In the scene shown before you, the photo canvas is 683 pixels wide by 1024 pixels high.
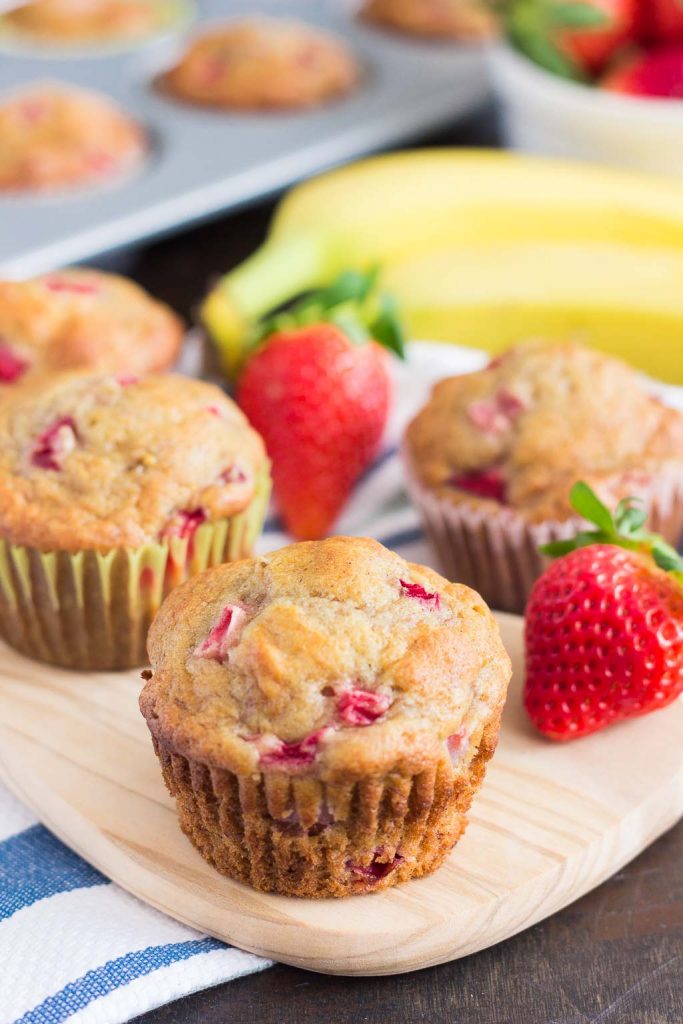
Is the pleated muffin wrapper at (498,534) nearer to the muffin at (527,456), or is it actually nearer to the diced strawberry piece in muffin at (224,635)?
the muffin at (527,456)

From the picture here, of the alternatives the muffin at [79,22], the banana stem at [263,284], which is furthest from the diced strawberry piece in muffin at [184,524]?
the muffin at [79,22]

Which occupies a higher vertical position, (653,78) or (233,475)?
(233,475)

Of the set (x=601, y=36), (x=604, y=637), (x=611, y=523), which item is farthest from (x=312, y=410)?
(x=601, y=36)

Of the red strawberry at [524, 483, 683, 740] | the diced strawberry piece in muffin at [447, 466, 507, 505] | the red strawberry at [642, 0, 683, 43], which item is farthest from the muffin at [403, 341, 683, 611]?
the red strawberry at [642, 0, 683, 43]

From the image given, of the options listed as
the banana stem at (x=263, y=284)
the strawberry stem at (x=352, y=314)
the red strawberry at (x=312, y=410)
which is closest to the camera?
the red strawberry at (x=312, y=410)

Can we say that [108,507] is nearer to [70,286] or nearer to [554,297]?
[70,286]

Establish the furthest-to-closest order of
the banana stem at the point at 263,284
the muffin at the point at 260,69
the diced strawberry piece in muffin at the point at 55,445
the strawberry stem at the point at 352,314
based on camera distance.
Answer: the muffin at the point at 260,69 → the banana stem at the point at 263,284 → the strawberry stem at the point at 352,314 → the diced strawberry piece in muffin at the point at 55,445
